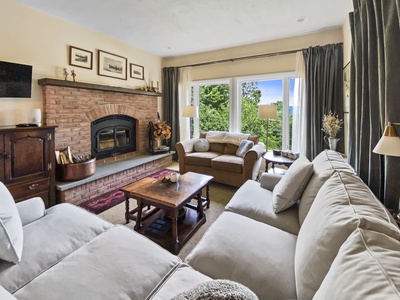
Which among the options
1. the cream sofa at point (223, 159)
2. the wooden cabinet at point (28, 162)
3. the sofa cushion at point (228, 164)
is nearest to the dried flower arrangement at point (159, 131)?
the cream sofa at point (223, 159)

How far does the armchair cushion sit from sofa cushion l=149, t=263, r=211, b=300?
1.13m

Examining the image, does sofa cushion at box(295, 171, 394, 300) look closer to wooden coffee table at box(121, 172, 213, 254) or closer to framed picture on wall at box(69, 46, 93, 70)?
wooden coffee table at box(121, 172, 213, 254)

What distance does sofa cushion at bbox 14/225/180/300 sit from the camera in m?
0.89

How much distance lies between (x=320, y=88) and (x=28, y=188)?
181 inches

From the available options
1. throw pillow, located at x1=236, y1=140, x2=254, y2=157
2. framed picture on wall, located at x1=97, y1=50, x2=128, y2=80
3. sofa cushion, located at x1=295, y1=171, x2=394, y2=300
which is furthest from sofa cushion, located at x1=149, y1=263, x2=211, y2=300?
framed picture on wall, located at x1=97, y1=50, x2=128, y2=80

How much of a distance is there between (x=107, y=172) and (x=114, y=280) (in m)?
2.54

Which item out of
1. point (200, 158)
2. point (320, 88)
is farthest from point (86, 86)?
point (320, 88)

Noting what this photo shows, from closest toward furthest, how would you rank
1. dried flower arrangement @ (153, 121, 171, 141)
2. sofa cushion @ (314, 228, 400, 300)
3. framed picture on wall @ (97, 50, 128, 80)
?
1. sofa cushion @ (314, 228, 400, 300)
2. framed picture on wall @ (97, 50, 128, 80)
3. dried flower arrangement @ (153, 121, 171, 141)

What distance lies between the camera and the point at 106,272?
100 centimetres

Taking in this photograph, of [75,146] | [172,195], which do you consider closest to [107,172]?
[75,146]

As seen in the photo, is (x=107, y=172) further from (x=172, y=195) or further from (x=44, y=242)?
(x=44, y=242)

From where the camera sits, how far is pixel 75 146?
3348 millimetres

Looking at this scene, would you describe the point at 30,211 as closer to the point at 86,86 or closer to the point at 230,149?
the point at 86,86

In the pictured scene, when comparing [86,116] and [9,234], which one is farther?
[86,116]
